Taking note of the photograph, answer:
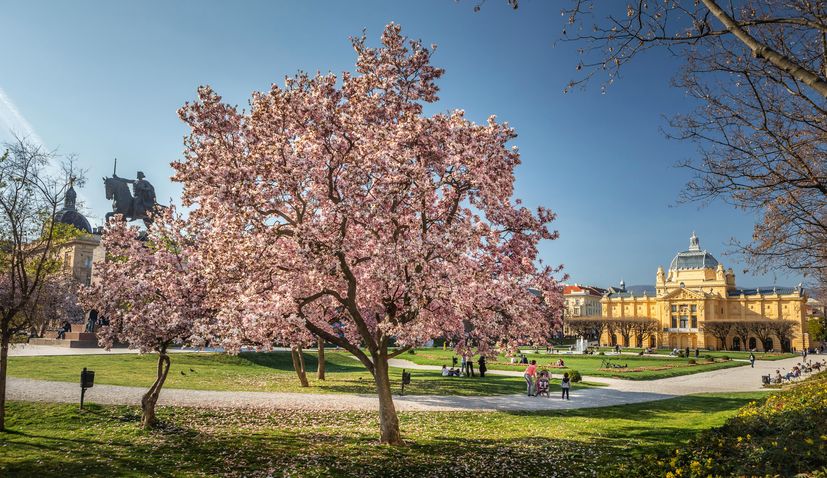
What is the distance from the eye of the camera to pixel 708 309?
Answer: 128m

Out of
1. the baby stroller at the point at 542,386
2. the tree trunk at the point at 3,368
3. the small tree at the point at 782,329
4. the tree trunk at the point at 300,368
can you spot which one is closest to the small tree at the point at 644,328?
the small tree at the point at 782,329

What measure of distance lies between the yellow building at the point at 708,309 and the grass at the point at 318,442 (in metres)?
107

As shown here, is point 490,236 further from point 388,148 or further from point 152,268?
point 152,268

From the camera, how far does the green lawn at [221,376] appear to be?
30.0 meters

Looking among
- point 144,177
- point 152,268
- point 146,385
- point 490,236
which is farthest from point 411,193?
point 144,177

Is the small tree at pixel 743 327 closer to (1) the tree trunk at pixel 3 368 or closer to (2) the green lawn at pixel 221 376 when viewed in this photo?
(2) the green lawn at pixel 221 376

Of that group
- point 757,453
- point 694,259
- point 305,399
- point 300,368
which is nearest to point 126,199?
point 300,368

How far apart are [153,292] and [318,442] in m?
7.47

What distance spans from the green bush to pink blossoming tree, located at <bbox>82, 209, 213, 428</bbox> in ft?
44.1

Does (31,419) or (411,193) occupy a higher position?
(411,193)

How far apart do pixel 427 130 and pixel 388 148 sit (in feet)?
4.57

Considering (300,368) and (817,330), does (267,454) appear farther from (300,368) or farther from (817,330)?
(817,330)

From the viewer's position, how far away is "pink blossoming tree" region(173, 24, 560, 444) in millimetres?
13930

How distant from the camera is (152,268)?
1831 cm
